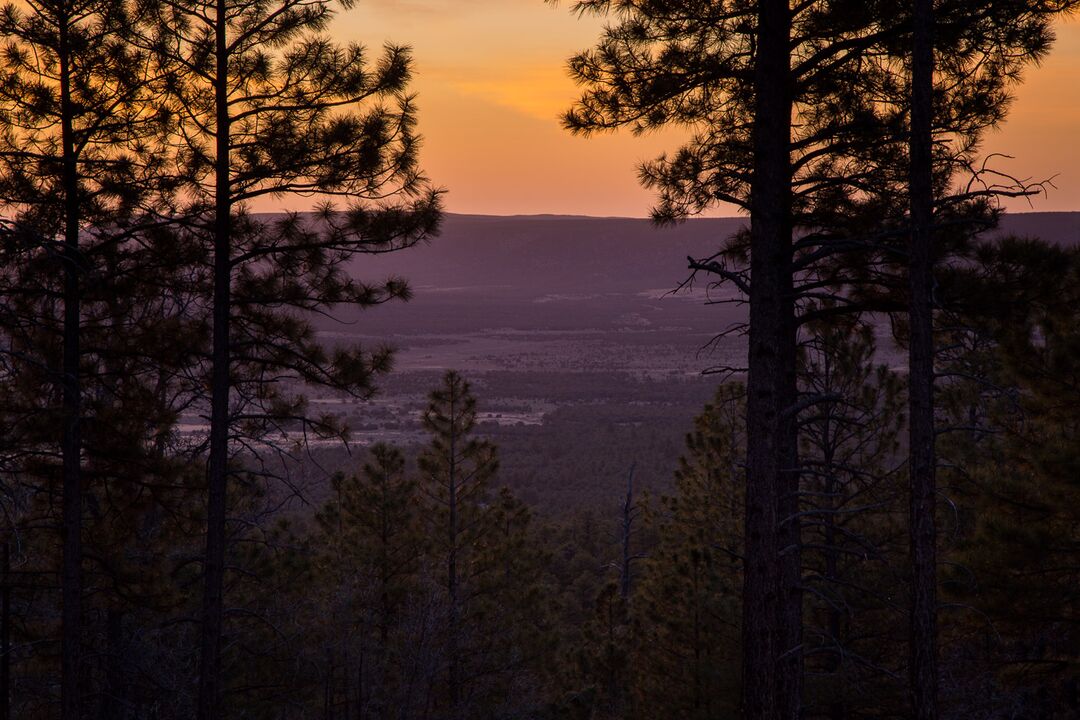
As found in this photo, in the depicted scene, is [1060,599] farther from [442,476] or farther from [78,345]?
[442,476]

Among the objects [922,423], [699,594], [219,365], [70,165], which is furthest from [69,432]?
[699,594]

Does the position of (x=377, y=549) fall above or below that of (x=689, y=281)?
below

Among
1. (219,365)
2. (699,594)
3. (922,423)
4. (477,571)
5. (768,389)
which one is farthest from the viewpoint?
(477,571)

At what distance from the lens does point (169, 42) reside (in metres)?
9.80

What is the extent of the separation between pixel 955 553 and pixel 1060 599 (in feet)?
3.88

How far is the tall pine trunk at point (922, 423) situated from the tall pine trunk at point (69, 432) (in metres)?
7.74

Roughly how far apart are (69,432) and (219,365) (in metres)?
1.60

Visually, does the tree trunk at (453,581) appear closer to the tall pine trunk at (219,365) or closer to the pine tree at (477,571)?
the pine tree at (477,571)

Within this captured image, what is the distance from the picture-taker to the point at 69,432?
30.2ft

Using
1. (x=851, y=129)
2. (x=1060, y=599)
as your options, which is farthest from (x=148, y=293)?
(x=1060, y=599)

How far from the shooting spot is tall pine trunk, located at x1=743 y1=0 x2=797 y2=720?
23.4ft

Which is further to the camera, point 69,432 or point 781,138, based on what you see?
point 69,432

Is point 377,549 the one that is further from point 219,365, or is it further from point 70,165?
point 70,165

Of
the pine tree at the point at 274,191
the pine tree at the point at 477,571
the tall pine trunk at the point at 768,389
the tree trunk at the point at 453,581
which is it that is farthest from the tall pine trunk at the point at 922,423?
the pine tree at the point at 477,571
